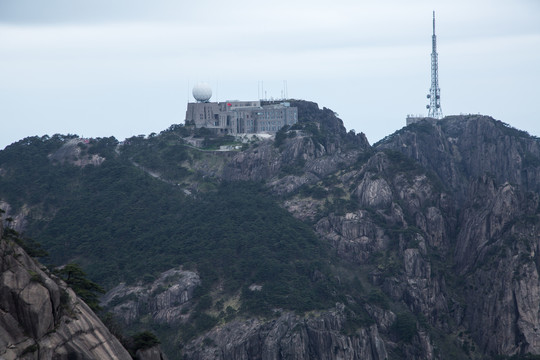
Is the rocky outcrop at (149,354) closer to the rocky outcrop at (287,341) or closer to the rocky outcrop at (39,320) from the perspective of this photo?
the rocky outcrop at (39,320)

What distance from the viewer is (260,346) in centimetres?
18350

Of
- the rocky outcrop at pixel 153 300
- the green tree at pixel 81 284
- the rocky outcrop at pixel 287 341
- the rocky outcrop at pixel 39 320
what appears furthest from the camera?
the rocky outcrop at pixel 153 300

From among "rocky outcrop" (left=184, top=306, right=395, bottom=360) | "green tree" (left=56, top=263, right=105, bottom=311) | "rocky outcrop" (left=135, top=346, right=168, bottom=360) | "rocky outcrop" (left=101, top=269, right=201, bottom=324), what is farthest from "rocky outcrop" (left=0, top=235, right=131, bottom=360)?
"rocky outcrop" (left=101, top=269, right=201, bottom=324)

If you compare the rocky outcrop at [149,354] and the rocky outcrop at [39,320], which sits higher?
the rocky outcrop at [39,320]

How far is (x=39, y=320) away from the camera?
85.4 metres

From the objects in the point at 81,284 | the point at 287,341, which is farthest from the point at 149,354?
the point at 287,341

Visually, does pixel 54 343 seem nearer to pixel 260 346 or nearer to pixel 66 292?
pixel 66 292

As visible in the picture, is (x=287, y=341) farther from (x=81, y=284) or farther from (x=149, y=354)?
(x=149, y=354)

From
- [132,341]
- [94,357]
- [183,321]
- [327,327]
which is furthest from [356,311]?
[94,357]

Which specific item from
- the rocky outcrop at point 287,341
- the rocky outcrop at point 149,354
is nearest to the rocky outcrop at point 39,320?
the rocky outcrop at point 149,354

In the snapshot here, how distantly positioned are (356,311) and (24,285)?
119941 mm

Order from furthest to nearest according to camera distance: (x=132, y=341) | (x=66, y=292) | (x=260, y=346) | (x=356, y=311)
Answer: (x=356, y=311)
(x=260, y=346)
(x=132, y=341)
(x=66, y=292)

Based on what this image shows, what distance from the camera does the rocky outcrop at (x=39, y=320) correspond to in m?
83.5

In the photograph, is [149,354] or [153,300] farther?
[153,300]
